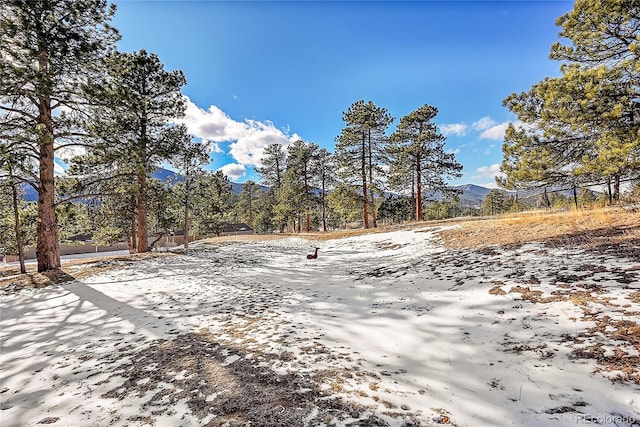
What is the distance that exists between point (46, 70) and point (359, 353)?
10811 mm

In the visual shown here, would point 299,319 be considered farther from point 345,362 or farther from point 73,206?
point 73,206

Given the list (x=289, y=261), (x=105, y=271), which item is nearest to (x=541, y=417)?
(x=289, y=261)

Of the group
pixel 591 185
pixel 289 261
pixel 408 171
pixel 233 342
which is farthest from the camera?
pixel 408 171

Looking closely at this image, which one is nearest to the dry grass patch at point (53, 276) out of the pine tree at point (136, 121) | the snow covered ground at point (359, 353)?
the snow covered ground at point (359, 353)

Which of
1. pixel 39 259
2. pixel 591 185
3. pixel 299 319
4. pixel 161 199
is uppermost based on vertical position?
pixel 161 199

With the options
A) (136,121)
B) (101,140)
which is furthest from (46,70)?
(136,121)

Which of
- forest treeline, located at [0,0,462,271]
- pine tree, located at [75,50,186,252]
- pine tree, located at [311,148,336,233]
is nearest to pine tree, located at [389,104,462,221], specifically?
forest treeline, located at [0,0,462,271]

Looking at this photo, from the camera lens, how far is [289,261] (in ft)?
39.8

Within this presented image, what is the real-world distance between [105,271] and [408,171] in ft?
67.5

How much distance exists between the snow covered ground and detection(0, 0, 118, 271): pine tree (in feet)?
14.1

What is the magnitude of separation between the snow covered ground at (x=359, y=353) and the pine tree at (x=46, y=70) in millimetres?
4304

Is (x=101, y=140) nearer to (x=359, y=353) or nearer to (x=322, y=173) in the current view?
(x=359, y=353)

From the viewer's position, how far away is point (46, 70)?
766 cm

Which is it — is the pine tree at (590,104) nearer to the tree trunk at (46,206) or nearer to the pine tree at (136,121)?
the pine tree at (136,121)
